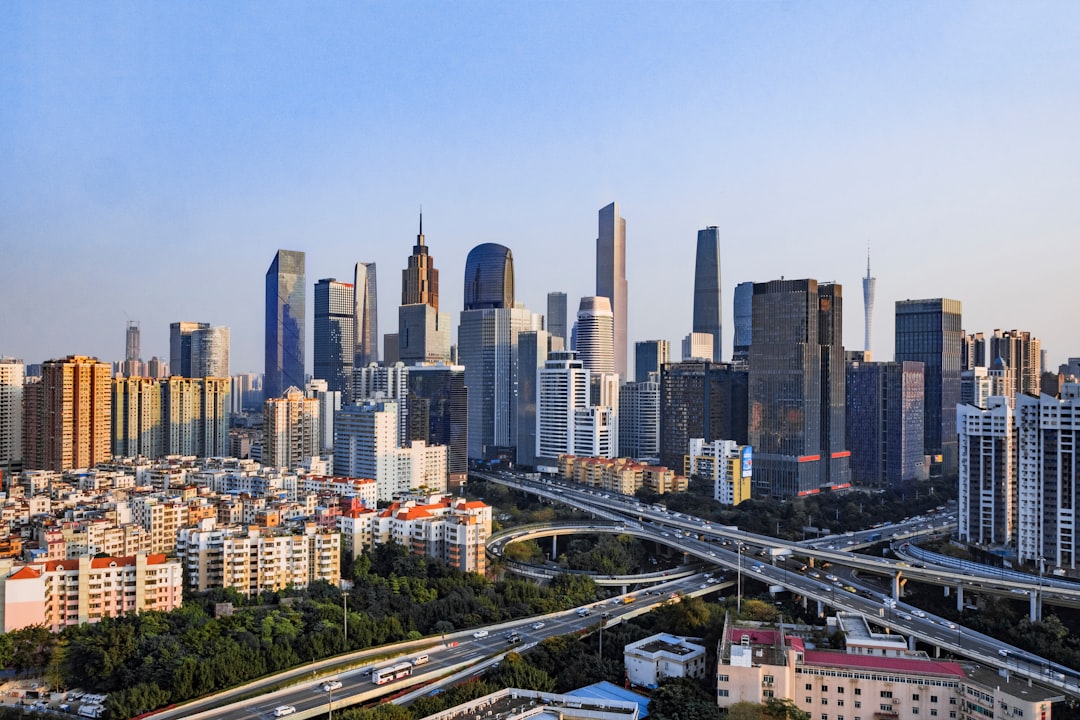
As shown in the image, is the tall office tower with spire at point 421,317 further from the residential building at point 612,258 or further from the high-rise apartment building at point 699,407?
the residential building at point 612,258

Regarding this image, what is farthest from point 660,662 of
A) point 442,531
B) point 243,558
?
point 243,558

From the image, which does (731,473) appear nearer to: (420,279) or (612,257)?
(420,279)

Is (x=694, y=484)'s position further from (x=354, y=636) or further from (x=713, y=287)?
(x=713, y=287)

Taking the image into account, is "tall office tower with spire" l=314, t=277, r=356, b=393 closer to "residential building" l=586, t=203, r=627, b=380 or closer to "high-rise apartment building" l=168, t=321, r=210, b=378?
"high-rise apartment building" l=168, t=321, r=210, b=378

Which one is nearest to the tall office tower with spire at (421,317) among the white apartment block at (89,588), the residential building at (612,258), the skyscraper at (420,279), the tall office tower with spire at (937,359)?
the skyscraper at (420,279)

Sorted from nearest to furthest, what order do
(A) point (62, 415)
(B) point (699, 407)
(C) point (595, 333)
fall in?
(A) point (62, 415)
(B) point (699, 407)
(C) point (595, 333)

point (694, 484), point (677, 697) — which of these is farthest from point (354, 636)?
point (694, 484)
